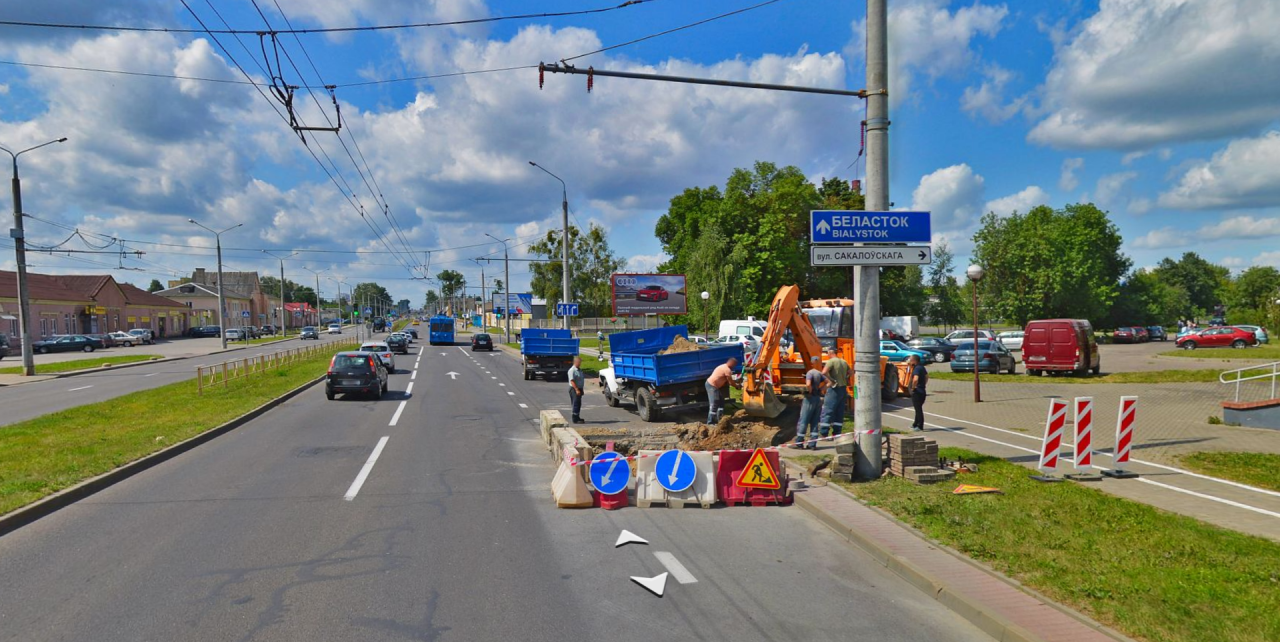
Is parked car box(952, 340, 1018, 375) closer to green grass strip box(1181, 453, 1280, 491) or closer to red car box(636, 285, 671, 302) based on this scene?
green grass strip box(1181, 453, 1280, 491)

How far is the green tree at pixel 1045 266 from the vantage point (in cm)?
6184

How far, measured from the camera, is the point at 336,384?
21.5 m

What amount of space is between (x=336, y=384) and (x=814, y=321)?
46.4 ft

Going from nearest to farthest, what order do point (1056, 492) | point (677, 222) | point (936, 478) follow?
point (1056, 492) < point (936, 478) < point (677, 222)

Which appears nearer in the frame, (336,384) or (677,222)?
(336,384)

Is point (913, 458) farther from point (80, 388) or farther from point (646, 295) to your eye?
point (646, 295)

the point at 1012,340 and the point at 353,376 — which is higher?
the point at 353,376

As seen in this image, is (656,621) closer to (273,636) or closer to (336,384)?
(273,636)

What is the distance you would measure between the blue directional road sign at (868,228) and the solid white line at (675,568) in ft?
16.0

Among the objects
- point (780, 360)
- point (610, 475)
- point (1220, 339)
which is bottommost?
point (1220, 339)

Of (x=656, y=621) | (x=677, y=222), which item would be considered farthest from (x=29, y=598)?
(x=677, y=222)

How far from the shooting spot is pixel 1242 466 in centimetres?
1048

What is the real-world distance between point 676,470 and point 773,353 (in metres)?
7.09

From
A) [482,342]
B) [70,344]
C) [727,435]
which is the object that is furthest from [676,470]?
[70,344]
